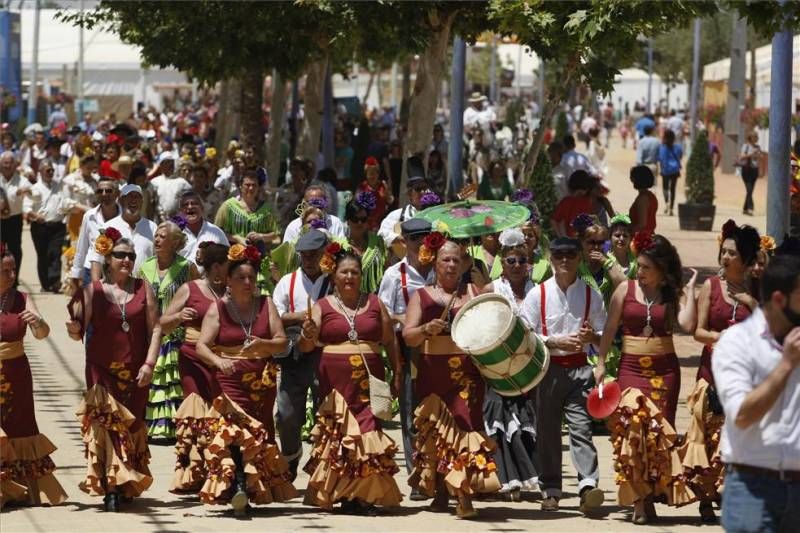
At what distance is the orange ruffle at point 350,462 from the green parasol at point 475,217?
1629 mm

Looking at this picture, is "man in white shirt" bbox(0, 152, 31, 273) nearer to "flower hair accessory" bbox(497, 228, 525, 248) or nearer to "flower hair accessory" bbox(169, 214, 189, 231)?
"flower hair accessory" bbox(169, 214, 189, 231)

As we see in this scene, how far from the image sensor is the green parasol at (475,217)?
12.0 m

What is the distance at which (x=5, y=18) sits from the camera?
40.1 metres

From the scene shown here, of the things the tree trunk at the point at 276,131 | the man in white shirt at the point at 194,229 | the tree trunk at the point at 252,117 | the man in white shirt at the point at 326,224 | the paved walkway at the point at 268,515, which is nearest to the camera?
the paved walkway at the point at 268,515

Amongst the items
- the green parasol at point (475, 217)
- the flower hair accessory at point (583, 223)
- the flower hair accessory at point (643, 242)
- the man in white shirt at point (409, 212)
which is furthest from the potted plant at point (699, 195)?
the flower hair accessory at point (643, 242)

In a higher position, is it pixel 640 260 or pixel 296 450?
pixel 640 260

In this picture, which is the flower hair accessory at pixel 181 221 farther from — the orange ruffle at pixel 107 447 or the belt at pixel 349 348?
the belt at pixel 349 348

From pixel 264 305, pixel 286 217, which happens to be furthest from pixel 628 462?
pixel 286 217

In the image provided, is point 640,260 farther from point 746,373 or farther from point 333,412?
point 746,373

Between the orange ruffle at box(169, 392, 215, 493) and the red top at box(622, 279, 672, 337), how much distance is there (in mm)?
2473

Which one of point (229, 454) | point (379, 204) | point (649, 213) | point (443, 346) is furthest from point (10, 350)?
point (379, 204)

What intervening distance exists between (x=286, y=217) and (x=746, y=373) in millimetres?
12094

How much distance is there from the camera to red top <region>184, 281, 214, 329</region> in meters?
11.0

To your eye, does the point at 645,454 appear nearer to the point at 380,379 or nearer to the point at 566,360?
the point at 566,360
